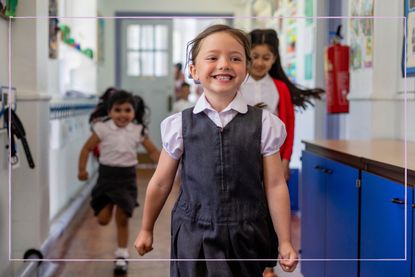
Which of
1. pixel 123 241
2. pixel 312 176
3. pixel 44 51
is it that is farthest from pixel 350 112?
pixel 44 51

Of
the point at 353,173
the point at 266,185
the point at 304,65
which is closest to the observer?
the point at 266,185

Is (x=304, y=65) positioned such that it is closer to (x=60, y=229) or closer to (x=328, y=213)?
(x=60, y=229)

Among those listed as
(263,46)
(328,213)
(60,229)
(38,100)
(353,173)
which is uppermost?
(263,46)

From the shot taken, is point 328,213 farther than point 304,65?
No

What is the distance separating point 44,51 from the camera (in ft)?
9.09

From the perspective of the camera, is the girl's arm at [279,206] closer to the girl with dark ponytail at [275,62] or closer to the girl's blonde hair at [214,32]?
the girl's blonde hair at [214,32]

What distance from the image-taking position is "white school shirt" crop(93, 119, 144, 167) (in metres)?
2.71

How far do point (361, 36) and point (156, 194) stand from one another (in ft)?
5.82

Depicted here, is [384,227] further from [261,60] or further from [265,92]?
[261,60]

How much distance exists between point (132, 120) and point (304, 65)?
79.6 inches

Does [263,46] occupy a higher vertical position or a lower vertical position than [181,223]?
higher

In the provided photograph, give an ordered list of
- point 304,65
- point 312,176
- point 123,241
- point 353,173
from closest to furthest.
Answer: point 353,173 < point 312,176 < point 123,241 < point 304,65

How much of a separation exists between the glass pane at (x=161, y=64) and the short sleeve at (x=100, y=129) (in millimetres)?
3495

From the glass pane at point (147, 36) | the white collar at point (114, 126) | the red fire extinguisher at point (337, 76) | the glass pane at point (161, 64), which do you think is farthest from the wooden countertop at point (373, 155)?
the glass pane at point (161, 64)
